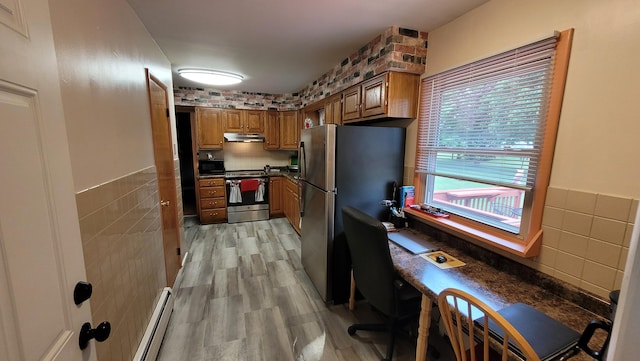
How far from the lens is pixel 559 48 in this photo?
130cm

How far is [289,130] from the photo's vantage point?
4934mm

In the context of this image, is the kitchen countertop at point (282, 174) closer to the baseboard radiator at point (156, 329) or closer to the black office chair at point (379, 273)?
the baseboard radiator at point (156, 329)

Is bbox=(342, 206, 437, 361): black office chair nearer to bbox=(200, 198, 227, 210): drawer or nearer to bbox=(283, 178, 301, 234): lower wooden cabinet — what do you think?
bbox=(283, 178, 301, 234): lower wooden cabinet

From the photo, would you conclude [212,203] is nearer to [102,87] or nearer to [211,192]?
[211,192]

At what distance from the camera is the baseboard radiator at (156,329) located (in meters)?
1.59

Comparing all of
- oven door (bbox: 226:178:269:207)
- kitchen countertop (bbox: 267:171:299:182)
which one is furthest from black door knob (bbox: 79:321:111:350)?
oven door (bbox: 226:178:269:207)

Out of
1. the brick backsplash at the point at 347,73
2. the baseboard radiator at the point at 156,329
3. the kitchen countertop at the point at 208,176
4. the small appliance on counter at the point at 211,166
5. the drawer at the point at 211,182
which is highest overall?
the brick backsplash at the point at 347,73

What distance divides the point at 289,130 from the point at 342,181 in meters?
3.01

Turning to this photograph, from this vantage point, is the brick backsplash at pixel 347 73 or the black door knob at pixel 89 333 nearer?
the black door knob at pixel 89 333

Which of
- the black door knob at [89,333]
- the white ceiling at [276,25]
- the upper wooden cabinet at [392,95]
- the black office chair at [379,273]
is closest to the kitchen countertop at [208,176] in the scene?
the white ceiling at [276,25]

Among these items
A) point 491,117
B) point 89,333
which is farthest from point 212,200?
point 491,117

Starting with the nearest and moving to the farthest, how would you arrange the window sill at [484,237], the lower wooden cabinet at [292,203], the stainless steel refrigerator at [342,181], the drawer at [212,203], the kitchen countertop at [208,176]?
the window sill at [484,237], the stainless steel refrigerator at [342,181], the lower wooden cabinet at [292,203], the kitchen countertop at [208,176], the drawer at [212,203]

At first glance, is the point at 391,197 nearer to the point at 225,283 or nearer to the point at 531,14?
the point at 531,14

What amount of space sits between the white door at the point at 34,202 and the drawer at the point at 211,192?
3870 mm
